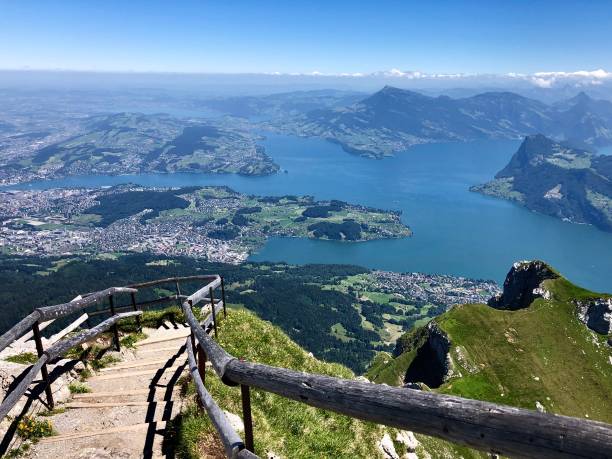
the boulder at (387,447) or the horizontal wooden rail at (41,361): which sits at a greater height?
the horizontal wooden rail at (41,361)

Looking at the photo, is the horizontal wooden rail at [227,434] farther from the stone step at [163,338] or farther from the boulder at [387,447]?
the stone step at [163,338]

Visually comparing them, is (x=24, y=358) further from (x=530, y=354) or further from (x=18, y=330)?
(x=530, y=354)

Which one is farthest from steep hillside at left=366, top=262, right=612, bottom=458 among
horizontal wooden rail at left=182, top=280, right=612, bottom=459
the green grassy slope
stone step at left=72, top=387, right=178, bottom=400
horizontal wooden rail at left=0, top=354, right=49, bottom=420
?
horizontal wooden rail at left=182, top=280, right=612, bottom=459

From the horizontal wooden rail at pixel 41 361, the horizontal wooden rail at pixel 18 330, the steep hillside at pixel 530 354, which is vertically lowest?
the steep hillside at pixel 530 354

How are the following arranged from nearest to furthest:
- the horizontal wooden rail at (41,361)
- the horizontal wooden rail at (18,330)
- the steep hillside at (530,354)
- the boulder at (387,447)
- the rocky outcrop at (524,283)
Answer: the horizontal wooden rail at (41,361)
the horizontal wooden rail at (18,330)
the boulder at (387,447)
the steep hillside at (530,354)
the rocky outcrop at (524,283)

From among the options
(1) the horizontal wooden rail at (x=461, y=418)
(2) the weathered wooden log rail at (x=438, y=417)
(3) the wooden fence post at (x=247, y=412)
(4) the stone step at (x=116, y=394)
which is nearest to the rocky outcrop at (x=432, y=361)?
(4) the stone step at (x=116, y=394)

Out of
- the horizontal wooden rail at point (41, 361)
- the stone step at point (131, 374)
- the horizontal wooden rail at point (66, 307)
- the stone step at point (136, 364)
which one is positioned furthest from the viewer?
the stone step at point (136, 364)

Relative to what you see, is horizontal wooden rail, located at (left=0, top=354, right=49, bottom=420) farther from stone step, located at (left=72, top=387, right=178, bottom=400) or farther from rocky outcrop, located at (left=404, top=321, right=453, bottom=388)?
rocky outcrop, located at (left=404, top=321, right=453, bottom=388)

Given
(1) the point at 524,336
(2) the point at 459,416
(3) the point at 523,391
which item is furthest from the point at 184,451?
(1) the point at 524,336

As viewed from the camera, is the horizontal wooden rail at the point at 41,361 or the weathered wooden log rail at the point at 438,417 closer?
the weathered wooden log rail at the point at 438,417
